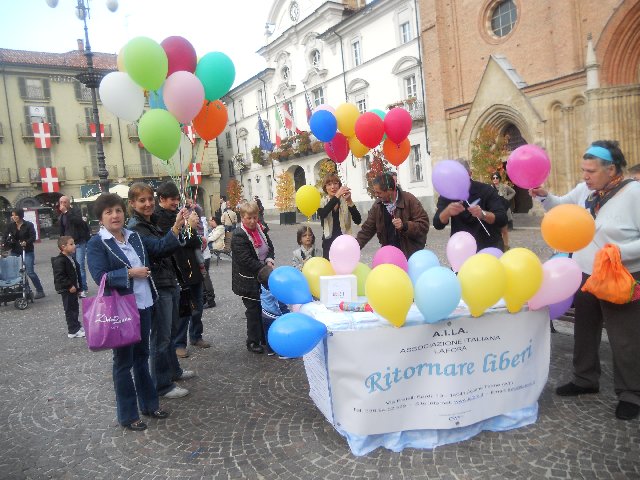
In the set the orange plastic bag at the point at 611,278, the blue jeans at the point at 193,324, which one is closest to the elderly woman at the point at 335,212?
the blue jeans at the point at 193,324

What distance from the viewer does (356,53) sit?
24047 mm

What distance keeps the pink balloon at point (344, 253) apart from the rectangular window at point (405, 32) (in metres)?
19.9

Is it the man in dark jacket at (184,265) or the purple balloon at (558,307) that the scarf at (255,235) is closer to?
the man in dark jacket at (184,265)

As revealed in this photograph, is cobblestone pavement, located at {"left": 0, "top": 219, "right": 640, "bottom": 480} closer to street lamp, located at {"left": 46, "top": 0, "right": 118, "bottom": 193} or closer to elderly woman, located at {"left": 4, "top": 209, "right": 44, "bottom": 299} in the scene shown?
elderly woman, located at {"left": 4, "top": 209, "right": 44, "bottom": 299}

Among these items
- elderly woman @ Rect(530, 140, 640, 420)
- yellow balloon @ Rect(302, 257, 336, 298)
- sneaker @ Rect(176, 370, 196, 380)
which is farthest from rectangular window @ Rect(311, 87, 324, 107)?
elderly woman @ Rect(530, 140, 640, 420)

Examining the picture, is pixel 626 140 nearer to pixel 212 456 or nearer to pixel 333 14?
pixel 212 456

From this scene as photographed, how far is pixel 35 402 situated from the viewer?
13.3ft

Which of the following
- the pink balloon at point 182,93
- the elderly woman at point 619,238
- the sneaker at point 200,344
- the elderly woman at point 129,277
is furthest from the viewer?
the sneaker at point 200,344

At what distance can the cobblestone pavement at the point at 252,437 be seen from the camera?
2.69 metres

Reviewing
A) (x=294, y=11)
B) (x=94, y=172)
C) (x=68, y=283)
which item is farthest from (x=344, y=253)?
(x=94, y=172)

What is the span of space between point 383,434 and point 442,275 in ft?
3.70

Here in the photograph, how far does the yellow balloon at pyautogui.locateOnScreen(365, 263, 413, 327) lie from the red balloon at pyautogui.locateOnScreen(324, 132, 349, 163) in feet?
10.3

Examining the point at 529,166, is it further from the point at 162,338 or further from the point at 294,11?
the point at 294,11

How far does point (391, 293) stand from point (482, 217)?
1480 millimetres
